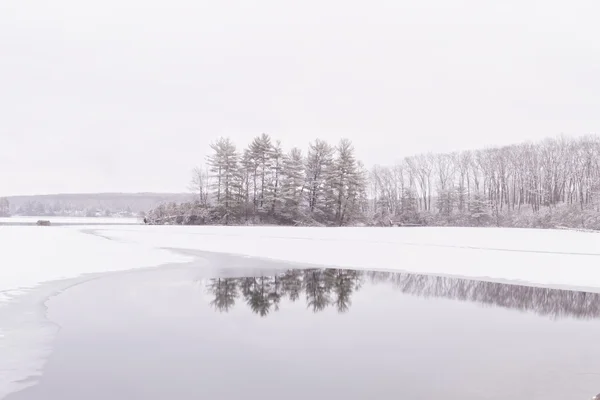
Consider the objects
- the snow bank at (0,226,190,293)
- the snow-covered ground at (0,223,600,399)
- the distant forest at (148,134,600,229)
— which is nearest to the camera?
the snow-covered ground at (0,223,600,399)

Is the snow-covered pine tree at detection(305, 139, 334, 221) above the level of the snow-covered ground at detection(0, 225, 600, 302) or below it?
above

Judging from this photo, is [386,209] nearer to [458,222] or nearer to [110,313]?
[458,222]

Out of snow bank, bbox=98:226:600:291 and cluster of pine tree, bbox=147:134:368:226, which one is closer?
snow bank, bbox=98:226:600:291

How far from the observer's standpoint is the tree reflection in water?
14.0 m

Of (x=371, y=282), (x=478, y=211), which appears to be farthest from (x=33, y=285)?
(x=478, y=211)

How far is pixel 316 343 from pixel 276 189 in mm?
62451

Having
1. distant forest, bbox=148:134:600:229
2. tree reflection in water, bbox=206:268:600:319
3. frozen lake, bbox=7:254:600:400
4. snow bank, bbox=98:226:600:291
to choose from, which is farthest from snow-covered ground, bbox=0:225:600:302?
distant forest, bbox=148:134:600:229

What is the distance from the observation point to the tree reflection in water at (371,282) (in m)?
14.0

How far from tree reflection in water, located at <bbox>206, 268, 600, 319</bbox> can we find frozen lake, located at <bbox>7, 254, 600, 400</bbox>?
0.07 meters

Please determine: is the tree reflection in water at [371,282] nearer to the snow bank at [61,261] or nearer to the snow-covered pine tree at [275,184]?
the snow bank at [61,261]

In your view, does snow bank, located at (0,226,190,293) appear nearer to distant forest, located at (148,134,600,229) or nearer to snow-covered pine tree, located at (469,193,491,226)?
distant forest, located at (148,134,600,229)

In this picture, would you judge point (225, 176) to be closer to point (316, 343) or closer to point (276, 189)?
point (276, 189)

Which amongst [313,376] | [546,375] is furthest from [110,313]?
[546,375]

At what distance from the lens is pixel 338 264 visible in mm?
25344
